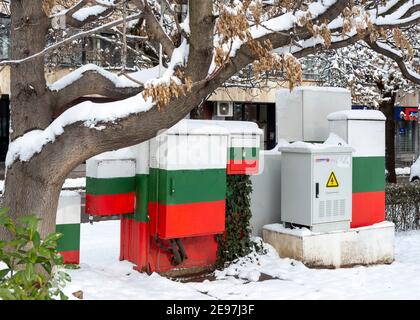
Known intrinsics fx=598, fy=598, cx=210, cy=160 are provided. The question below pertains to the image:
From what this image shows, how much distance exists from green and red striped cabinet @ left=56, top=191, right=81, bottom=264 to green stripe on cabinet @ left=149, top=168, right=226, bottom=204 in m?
0.96

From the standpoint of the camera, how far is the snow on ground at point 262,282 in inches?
264

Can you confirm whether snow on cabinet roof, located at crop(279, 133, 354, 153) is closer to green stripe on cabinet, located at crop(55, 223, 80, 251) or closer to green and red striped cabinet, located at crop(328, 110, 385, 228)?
green and red striped cabinet, located at crop(328, 110, 385, 228)

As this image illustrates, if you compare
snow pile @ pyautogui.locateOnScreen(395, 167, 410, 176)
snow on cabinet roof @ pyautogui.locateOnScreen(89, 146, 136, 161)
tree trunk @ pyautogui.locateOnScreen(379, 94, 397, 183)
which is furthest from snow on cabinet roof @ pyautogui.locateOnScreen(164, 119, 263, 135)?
snow pile @ pyautogui.locateOnScreen(395, 167, 410, 176)

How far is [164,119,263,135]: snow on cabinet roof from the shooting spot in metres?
7.45

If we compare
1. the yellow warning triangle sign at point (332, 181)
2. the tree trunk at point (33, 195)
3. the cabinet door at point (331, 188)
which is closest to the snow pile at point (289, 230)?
the cabinet door at point (331, 188)

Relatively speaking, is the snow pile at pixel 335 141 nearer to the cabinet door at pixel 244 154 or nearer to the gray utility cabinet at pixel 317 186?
the gray utility cabinet at pixel 317 186

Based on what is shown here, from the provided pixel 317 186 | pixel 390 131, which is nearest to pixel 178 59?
pixel 317 186

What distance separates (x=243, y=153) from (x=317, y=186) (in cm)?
113

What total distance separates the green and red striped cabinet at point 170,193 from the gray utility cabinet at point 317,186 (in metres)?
1.07

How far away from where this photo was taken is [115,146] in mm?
6133

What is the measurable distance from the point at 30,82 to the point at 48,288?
10.7ft

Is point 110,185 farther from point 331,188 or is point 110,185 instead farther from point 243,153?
point 331,188

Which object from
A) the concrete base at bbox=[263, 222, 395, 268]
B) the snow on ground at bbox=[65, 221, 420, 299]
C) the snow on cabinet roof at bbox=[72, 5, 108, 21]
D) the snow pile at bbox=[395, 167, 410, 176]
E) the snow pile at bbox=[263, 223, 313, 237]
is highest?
the snow on cabinet roof at bbox=[72, 5, 108, 21]

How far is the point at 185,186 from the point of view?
24.5ft
